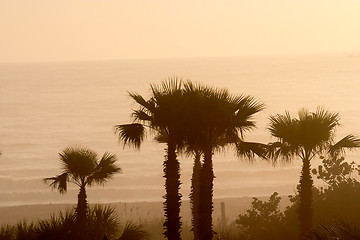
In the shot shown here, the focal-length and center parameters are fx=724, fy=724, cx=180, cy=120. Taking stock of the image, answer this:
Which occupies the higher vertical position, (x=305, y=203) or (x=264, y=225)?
(x=305, y=203)

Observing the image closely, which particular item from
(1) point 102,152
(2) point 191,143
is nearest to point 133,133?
(2) point 191,143

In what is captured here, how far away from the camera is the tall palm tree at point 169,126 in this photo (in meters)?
20.4

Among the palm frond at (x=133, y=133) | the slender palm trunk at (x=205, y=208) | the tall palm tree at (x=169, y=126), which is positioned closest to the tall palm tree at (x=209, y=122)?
the slender palm trunk at (x=205, y=208)

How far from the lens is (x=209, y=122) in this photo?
20.2 metres

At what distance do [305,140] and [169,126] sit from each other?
13.8 feet

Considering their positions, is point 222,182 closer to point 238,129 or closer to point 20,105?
point 238,129

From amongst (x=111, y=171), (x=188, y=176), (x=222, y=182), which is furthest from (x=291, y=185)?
(x=111, y=171)

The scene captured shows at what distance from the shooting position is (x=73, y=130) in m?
131

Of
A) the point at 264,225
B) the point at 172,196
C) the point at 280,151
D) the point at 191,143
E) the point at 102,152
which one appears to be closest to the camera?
the point at 191,143

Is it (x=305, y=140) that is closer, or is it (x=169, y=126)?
(x=169, y=126)

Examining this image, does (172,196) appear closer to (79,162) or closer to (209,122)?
(209,122)

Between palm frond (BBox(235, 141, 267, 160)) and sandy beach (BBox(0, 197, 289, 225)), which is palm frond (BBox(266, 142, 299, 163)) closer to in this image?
palm frond (BBox(235, 141, 267, 160))

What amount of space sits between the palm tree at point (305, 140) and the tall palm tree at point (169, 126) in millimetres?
3167

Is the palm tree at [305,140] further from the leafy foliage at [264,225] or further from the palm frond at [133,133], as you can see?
the leafy foliage at [264,225]
